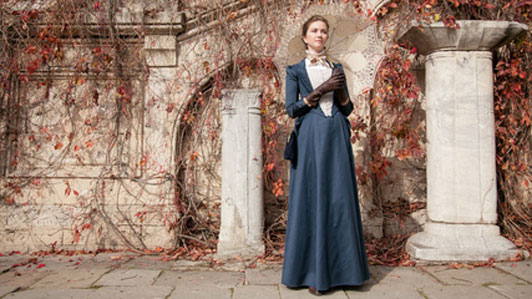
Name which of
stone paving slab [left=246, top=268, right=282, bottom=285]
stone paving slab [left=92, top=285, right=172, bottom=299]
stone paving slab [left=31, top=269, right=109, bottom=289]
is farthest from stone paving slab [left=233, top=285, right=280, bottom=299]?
stone paving slab [left=31, top=269, right=109, bottom=289]

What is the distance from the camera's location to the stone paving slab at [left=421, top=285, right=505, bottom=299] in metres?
2.61

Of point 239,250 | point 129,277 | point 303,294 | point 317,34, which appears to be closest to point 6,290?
point 129,277

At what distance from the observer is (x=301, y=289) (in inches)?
109

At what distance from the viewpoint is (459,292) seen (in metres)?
2.69

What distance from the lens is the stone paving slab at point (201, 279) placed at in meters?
2.96

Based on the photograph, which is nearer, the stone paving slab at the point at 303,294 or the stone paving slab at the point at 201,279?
the stone paving slab at the point at 303,294

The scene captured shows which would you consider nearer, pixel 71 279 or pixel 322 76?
pixel 322 76

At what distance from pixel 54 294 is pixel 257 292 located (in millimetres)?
1425

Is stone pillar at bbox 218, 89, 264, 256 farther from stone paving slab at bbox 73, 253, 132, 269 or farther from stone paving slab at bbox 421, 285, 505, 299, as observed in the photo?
stone paving slab at bbox 421, 285, 505, 299

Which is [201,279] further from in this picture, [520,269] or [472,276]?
[520,269]

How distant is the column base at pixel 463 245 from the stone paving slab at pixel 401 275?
0.82 feet

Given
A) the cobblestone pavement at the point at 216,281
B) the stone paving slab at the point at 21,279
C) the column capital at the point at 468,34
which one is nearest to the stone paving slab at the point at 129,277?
the cobblestone pavement at the point at 216,281

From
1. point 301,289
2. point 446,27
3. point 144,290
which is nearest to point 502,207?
point 446,27

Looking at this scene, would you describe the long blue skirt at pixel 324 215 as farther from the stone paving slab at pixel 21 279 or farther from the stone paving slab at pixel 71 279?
the stone paving slab at pixel 21 279
